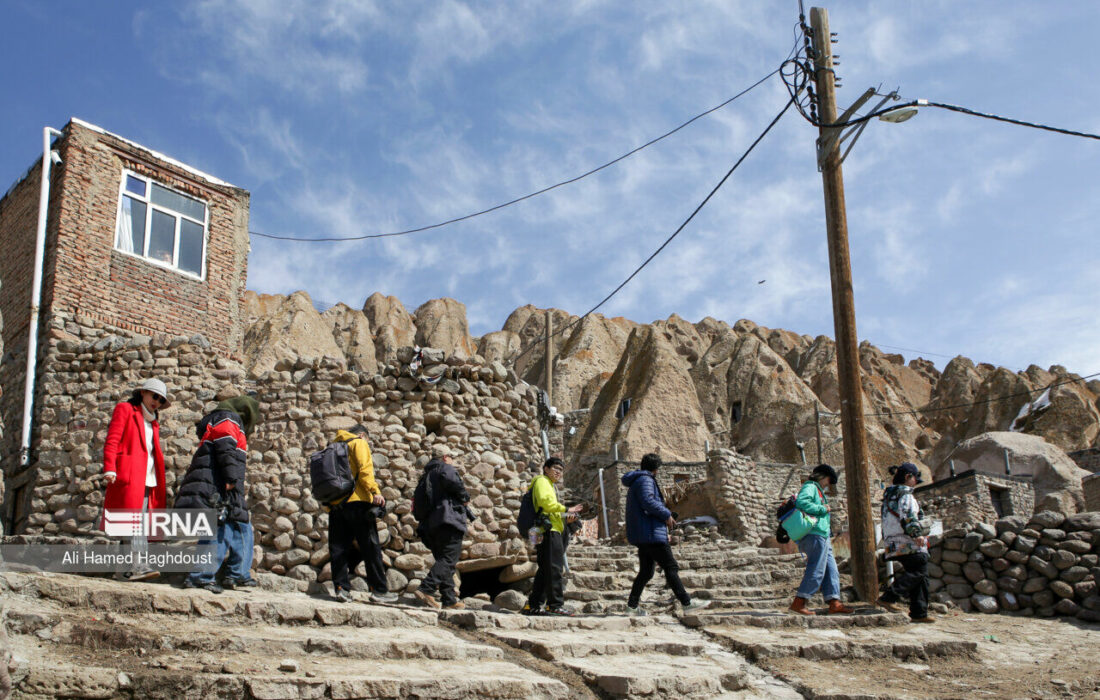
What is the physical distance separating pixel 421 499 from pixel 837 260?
16.1 feet

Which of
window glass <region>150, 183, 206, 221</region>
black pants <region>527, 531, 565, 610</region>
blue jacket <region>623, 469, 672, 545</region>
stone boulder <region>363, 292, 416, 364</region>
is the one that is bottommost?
black pants <region>527, 531, 565, 610</region>

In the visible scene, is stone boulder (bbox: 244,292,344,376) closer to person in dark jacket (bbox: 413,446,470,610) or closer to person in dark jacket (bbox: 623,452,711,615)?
person in dark jacket (bbox: 413,446,470,610)

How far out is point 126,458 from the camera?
6887 millimetres

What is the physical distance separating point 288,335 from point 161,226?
40360mm

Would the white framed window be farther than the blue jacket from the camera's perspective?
Yes

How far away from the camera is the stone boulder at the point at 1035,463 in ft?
89.9

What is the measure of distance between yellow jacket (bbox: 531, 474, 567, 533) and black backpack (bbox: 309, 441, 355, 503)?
1630 mm

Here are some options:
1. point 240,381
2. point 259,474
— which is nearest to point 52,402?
point 240,381

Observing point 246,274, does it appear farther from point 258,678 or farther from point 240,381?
point 258,678

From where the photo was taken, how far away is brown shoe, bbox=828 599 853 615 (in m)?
8.34

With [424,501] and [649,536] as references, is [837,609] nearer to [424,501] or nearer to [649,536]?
[649,536]

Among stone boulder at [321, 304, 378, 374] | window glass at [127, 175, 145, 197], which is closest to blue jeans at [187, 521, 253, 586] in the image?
window glass at [127, 175, 145, 197]

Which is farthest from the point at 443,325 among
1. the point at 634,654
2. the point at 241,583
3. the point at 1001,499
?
the point at 634,654

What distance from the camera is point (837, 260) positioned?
31.4 feet
